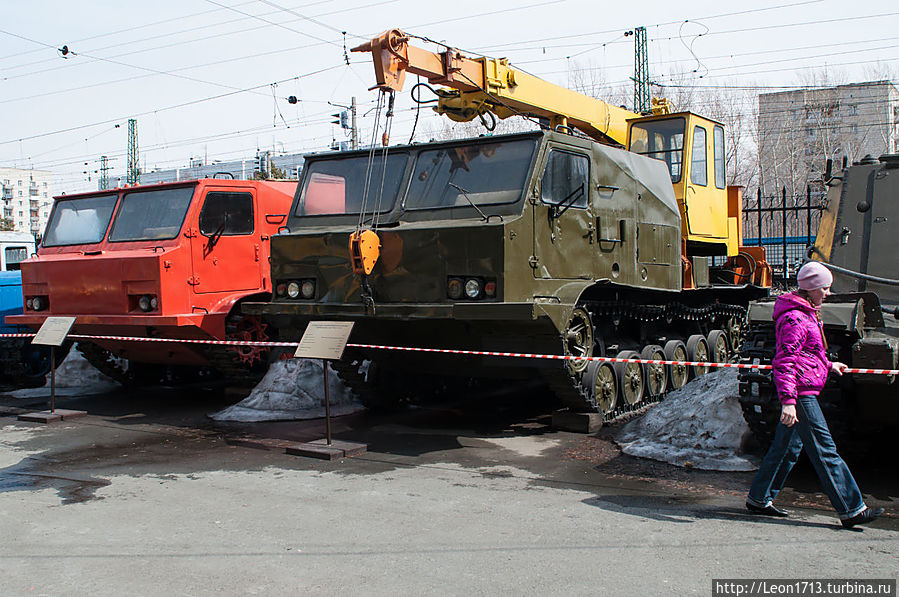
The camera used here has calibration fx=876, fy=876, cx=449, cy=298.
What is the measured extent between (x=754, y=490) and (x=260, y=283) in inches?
294

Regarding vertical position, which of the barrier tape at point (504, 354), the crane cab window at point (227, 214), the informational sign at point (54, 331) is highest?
the crane cab window at point (227, 214)

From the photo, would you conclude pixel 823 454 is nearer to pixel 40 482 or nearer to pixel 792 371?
pixel 792 371

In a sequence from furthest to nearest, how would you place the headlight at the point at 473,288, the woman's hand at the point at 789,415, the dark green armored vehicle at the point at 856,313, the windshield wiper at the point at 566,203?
1. the windshield wiper at the point at 566,203
2. the headlight at the point at 473,288
3. the dark green armored vehicle at the point at 856,313
4. the woman's hand at the point at 789,415

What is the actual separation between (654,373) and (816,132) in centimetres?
4490

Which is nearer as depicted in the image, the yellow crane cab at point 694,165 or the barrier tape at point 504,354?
the barrier tape at point 504,354

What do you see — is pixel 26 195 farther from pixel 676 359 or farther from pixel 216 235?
pixel 676 359

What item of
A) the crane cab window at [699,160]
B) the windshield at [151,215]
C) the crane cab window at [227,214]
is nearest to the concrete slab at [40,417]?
the windshield at [151,215]

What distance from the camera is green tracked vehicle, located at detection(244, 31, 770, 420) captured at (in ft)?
25.6

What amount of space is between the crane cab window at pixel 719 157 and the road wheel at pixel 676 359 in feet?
8.84

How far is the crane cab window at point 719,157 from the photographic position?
40.3ft

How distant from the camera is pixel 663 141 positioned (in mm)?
12055

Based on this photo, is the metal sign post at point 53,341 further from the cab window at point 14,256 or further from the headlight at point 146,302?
the cab window at point 14,256

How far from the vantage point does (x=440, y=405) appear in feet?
35.2

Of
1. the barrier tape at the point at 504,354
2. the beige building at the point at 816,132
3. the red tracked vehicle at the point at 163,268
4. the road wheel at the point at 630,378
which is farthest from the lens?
the beige building at the point at 816,132
